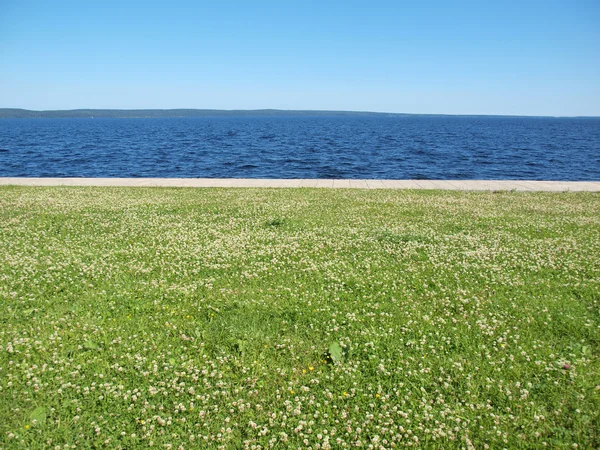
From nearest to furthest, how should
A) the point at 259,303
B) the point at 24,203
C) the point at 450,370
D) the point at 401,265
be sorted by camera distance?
the point at 450,370 → the point at 259,303 → the point at 401,265 → the point at 24,203

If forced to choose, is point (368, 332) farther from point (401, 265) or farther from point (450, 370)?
point (401, 265)

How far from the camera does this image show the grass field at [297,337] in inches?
204

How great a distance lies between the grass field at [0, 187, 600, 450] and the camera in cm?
519

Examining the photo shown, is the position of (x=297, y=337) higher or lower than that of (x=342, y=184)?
lower

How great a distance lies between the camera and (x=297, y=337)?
23.6ft

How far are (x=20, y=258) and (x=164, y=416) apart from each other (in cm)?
790

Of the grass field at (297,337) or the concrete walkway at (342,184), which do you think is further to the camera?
the concrete walkway at (342,184)

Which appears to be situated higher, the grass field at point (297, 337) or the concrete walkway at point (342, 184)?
the concrete walkway at point (342, 184)

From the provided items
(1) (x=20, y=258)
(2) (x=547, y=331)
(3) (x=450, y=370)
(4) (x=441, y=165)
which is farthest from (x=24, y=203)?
(4) (x=441, y=165)

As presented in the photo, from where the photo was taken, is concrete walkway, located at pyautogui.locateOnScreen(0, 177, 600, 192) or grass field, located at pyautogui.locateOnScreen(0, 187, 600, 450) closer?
grass field, located at pyautogui.locateOnScreen(0, 187, 600, 450)

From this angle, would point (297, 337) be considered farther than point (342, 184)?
No

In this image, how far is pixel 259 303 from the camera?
836 centimetres

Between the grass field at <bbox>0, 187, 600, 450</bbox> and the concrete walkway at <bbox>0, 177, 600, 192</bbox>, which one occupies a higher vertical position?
the concrete walkway at <bbox>0, 177, 600, 192</bbox>

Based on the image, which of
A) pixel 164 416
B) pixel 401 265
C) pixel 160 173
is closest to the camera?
pixel 164 416
